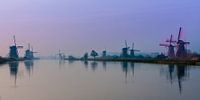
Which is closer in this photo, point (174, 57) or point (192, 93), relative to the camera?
point (192, 93)

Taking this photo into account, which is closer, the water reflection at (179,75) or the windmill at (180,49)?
the water reflection at (179,75)

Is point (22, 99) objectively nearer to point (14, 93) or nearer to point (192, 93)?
point (14, 93)

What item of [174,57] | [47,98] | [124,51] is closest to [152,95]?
[47,98]

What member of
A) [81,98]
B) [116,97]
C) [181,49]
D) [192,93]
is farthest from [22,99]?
[181,49]

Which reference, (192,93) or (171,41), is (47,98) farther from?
(171,41)

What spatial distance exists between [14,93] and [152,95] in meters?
8.41

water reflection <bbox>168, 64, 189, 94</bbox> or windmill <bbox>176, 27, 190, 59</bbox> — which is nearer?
water reflection <bbox>168, 64, 189, 94</bbox>

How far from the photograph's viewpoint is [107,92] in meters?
28.0

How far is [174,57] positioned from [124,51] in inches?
1971

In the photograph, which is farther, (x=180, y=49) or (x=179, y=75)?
(x=180, y=49)

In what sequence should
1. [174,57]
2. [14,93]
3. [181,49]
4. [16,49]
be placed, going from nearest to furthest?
[14,93] < [181,49] < [174,57] < [16,49]

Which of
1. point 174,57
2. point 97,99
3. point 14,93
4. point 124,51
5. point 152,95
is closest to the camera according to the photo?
point 97,99

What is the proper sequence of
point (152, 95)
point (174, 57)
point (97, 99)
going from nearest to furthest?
point (97, 99) < point (152, 95) < point (174, 57)

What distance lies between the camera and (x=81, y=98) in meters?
24.8
